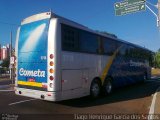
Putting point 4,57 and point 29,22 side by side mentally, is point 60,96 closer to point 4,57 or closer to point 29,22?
point 29,22

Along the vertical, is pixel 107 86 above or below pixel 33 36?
below

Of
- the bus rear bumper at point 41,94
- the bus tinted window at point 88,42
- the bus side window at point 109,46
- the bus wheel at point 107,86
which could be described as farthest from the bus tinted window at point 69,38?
the bus wheel at point 107,86

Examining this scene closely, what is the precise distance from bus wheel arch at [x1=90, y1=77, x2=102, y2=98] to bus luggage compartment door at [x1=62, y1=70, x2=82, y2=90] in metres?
1.35

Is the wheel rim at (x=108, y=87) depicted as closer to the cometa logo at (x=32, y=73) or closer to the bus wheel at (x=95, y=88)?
the bus wheel at (x=95, y=88)

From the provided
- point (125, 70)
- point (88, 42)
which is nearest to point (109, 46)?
point (88, 42)

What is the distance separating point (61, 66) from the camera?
1016 centimetres

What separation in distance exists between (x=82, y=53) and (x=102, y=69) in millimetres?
2321

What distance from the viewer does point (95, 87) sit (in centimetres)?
1287

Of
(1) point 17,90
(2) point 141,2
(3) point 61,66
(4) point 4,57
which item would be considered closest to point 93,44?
(3) point 61,66

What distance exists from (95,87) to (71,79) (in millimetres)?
2521

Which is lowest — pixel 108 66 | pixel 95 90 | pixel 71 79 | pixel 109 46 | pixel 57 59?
pixel 95 90

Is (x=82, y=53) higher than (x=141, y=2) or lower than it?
lower

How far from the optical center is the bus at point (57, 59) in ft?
→ 32.9

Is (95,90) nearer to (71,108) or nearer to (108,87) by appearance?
(108,87)
